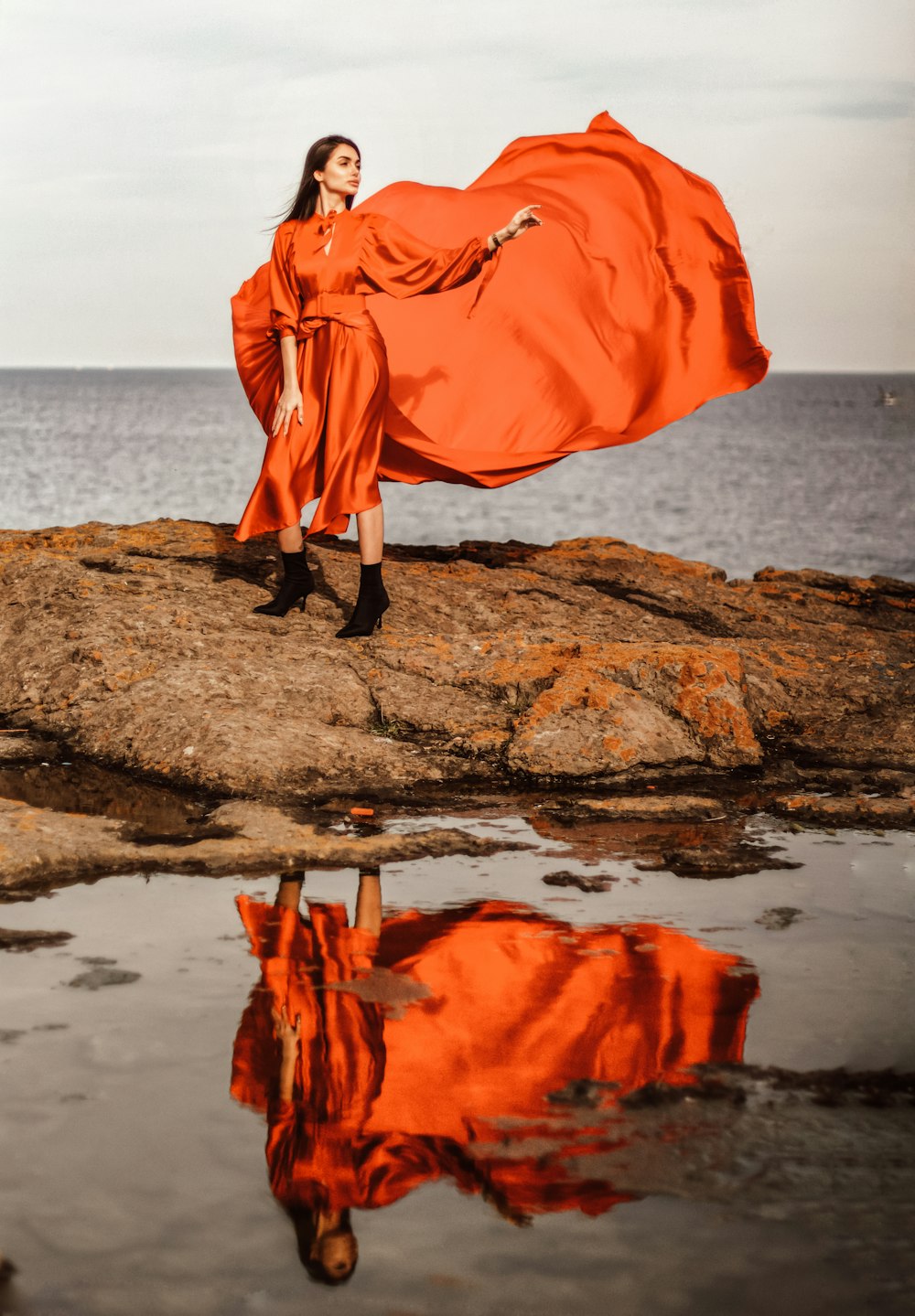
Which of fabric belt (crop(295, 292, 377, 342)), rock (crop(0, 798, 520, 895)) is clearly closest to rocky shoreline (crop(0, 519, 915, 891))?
rock (crop(0, 798, 520, 895))

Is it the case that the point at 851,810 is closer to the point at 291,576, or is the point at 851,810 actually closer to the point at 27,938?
the point at 27,938

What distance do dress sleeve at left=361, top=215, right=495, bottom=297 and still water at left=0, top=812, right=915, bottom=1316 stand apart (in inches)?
112

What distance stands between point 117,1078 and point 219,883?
106cm

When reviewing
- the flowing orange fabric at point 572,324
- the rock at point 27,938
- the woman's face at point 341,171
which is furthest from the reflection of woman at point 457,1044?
the flowing orange fabric at point 572,324

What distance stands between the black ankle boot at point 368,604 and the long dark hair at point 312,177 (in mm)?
1487

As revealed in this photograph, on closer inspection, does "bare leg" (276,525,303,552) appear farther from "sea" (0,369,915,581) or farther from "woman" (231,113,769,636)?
"sea" (0,369,915,581)

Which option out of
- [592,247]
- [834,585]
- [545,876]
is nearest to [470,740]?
[545,876]

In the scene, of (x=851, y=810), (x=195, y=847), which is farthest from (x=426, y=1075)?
(x=851, y=810)

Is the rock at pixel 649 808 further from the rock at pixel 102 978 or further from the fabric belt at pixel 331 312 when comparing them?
the fabric belt at pixel 331 312

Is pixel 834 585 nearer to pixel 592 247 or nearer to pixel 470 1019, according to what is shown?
pixel 592 247

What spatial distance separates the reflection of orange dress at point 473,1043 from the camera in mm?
2230

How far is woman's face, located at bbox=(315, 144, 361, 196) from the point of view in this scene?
5543mm

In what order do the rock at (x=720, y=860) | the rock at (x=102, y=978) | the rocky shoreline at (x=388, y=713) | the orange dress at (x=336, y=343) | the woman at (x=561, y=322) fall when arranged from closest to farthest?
the rock at (x=102, y=978) → the rock at (x=720, y=860) → the rocky shoreline at (x=388, y=713) → the orange dress at (x=336, y=343) → the woman at (x=561, y=322)

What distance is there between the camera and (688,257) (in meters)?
6.80
